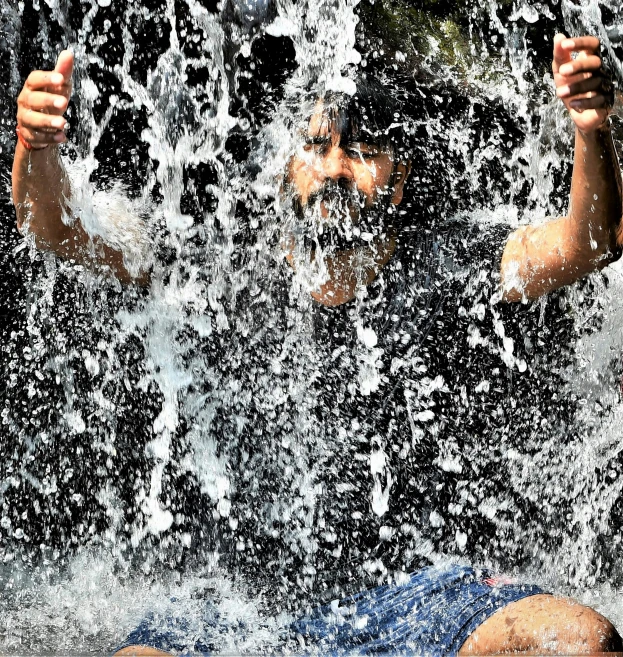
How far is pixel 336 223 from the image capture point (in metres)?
2.72

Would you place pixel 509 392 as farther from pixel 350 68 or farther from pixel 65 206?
pixel 65 206

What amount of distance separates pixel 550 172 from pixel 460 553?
183 cm

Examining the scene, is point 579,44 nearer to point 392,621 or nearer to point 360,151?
point 360,151

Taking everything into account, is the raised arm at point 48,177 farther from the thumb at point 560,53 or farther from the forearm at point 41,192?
the thumb at point 560,53

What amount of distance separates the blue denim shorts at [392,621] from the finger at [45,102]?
4.65 feet

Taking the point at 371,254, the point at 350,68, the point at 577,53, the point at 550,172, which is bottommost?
the point at 577,53

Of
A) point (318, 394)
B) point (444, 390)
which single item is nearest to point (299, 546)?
point (318, 394)

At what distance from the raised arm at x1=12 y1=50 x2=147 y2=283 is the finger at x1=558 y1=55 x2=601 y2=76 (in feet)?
3.88

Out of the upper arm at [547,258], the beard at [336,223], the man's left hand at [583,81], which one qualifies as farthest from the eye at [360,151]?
the man's left hand at [583,81]

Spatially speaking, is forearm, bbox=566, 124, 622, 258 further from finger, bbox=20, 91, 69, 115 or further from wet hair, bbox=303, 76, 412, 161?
finger, bbox=20, 91, 69, 115

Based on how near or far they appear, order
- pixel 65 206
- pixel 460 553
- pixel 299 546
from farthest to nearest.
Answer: pixel 460 553 → pixel 299 546 → pixel 65 206

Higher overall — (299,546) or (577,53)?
(577,53)

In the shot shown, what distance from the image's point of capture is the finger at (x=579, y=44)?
180cm

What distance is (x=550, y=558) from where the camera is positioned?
3078 millimetres
